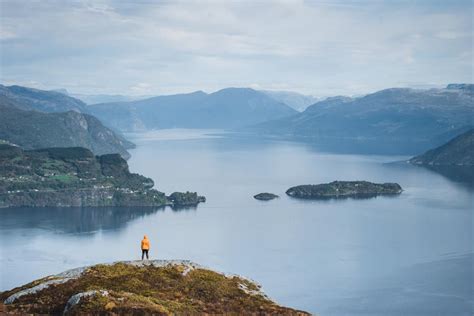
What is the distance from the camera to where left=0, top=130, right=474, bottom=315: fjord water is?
8700 cm

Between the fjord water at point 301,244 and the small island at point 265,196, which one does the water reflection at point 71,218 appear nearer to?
the fjord water at point 301,244

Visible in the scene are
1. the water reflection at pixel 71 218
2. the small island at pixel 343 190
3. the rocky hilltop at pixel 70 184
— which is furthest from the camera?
the small island at pixel 343 190

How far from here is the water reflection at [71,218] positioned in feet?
459

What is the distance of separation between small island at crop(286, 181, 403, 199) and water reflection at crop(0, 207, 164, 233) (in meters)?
41.2

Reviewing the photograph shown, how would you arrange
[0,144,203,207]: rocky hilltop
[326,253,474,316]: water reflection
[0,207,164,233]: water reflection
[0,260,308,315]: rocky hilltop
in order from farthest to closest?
[0,144,203,207]: rocky hilltop, [0,207,164,233]: water reflection, [326,253,474,316]: water reflection, [0,260,308,315]: rocky hilltop

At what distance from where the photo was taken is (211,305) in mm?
21719

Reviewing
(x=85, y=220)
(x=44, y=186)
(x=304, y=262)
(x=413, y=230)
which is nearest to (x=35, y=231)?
(x=85, y=220)

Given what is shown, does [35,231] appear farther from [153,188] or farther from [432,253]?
[432,253]

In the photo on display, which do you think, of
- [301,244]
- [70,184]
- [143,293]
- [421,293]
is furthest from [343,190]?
[143,293]

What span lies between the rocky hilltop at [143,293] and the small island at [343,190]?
15626cm

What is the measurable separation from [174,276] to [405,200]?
508 feet

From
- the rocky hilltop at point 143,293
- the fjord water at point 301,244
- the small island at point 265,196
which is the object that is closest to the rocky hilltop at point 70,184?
the fjord water at point 301,244

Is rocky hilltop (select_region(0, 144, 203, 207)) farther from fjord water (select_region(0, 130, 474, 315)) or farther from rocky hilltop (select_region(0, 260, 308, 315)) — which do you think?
rocky hilltop (select_region(0, 260, 308, 315))

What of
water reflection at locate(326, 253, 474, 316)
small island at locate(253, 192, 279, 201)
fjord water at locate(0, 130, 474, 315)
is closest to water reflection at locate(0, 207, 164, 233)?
fjord water at locate(0, 130, 474, 315)
